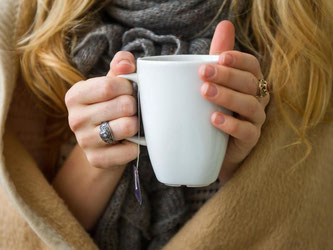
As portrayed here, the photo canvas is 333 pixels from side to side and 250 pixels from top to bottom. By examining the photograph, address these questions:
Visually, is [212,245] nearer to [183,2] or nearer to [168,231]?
[168,231]

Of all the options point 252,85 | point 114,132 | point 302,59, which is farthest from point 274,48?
point 114,132

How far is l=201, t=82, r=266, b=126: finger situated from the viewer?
472mm

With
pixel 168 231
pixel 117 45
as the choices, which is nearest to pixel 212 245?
pixel 168 231

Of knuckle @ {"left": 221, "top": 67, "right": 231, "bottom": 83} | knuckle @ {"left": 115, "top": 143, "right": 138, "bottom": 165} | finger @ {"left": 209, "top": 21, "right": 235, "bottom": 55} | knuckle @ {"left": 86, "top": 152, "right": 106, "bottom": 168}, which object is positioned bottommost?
knuckle @ {"left": 86, "top": 152, "right": 106, "bottom": 168}

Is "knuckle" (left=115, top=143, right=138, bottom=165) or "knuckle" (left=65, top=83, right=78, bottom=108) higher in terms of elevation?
"knuckle" (left=65, top=83, right=78, bottom=108)

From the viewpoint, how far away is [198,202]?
737 millimetres

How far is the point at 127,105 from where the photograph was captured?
539 mm

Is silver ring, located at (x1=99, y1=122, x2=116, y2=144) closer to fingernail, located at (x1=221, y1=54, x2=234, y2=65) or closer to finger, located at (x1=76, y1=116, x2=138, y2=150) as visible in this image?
finger, located at (x1=76, y1=116, x2=138, y2=150)

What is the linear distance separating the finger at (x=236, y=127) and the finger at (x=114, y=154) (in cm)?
13

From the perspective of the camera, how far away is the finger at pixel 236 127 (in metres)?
0.49

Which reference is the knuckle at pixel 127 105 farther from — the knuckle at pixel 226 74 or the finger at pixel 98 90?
the knuckle at pixel 226 74

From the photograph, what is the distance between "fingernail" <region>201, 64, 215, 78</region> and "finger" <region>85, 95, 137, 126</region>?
4.3 inches

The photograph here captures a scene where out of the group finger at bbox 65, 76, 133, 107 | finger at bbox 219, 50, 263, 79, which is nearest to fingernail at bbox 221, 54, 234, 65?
finger at bbox 219, 50, 263, 79

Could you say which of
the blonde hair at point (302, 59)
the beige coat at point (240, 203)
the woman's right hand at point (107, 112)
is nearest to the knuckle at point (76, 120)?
the woman's right hand at point (107, 112)
